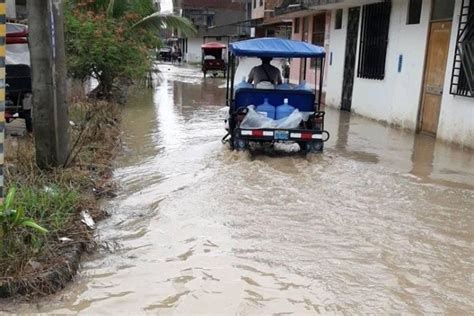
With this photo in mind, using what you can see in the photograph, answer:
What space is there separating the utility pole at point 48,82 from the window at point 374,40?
10645mm

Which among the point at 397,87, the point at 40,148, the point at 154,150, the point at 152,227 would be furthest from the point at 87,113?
the point at 397,87

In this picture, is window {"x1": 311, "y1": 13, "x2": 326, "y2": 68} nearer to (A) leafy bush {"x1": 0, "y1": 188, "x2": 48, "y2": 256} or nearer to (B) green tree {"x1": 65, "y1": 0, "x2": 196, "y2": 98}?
(B) green tree {"x1": 65, "y1": 0, "x2": 196, "y2": 98}

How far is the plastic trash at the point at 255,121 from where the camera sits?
31.6 ft

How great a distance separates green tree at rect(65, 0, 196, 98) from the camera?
1444 centimetres

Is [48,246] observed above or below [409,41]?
below

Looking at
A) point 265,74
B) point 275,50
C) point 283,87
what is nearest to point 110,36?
point 265,74

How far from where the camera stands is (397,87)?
46.8ft

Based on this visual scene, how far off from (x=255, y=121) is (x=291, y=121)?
63 centimetres

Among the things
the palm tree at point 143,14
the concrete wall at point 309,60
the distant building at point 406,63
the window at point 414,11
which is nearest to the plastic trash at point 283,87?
the distant building at point 406,63

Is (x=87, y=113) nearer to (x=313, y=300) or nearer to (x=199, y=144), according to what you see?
(x=199, y=144)

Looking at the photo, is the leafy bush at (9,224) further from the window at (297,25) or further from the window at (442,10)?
the window at (297,25)

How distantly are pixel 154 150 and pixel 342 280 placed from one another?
6379mm

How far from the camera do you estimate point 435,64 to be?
41.0 ft

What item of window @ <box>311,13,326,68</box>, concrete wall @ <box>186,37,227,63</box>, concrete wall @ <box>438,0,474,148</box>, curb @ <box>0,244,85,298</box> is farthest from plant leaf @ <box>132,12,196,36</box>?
concrete wall @ <box>186,37,227,63</box>
